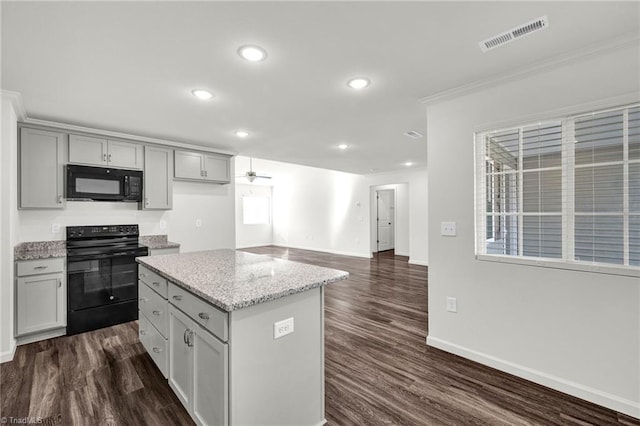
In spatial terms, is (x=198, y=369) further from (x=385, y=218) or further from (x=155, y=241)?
(x=385, y=218)

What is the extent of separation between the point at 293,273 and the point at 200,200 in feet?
11.3

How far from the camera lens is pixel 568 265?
6.79 ft

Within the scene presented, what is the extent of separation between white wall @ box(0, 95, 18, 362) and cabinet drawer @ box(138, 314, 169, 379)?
120 centimetres

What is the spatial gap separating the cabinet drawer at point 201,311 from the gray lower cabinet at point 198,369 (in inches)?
1.5

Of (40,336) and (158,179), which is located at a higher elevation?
(158,179)

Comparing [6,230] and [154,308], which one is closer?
[154,308]

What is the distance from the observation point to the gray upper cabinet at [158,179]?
13.1 feet

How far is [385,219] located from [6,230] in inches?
339

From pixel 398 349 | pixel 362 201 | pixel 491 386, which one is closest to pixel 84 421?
pixel 398 349

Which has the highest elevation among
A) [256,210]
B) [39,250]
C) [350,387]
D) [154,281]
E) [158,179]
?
[158,179]

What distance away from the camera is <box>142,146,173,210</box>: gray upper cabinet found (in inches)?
157

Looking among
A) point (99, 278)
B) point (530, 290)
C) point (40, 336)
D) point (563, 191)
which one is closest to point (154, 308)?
point (99, 278)

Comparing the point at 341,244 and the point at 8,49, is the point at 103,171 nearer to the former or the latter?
the point at 8,49

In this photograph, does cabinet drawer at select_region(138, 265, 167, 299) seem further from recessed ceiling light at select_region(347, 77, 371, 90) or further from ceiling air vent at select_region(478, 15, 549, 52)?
ceiling air vent at select_region(478, 15, 549, 52)
